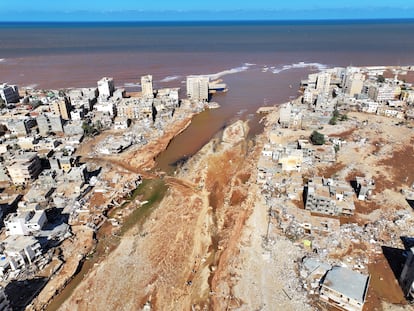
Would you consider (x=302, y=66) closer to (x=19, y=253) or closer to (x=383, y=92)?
(x=383, y=92)

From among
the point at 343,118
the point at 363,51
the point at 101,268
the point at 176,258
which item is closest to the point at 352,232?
the point at 176,258

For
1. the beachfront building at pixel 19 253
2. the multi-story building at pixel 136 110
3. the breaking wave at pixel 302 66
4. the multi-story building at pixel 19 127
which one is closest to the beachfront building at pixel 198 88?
the multi-story building at pixel 136 110

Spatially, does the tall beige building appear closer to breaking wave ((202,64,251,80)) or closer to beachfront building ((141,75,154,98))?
breaking wave ((202,64,251,80))

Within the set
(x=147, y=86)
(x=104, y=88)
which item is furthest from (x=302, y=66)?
(x=104, y=88)

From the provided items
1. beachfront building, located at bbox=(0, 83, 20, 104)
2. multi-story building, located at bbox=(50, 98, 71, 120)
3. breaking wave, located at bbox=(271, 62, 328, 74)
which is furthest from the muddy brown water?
beachfront building, located at bbox=(0, 83, 20, 104)

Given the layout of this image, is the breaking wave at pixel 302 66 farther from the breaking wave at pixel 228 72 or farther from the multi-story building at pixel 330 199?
the multi-story building at pixel 330 199

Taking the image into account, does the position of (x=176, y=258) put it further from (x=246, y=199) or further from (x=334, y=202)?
(x=334, y=202)
